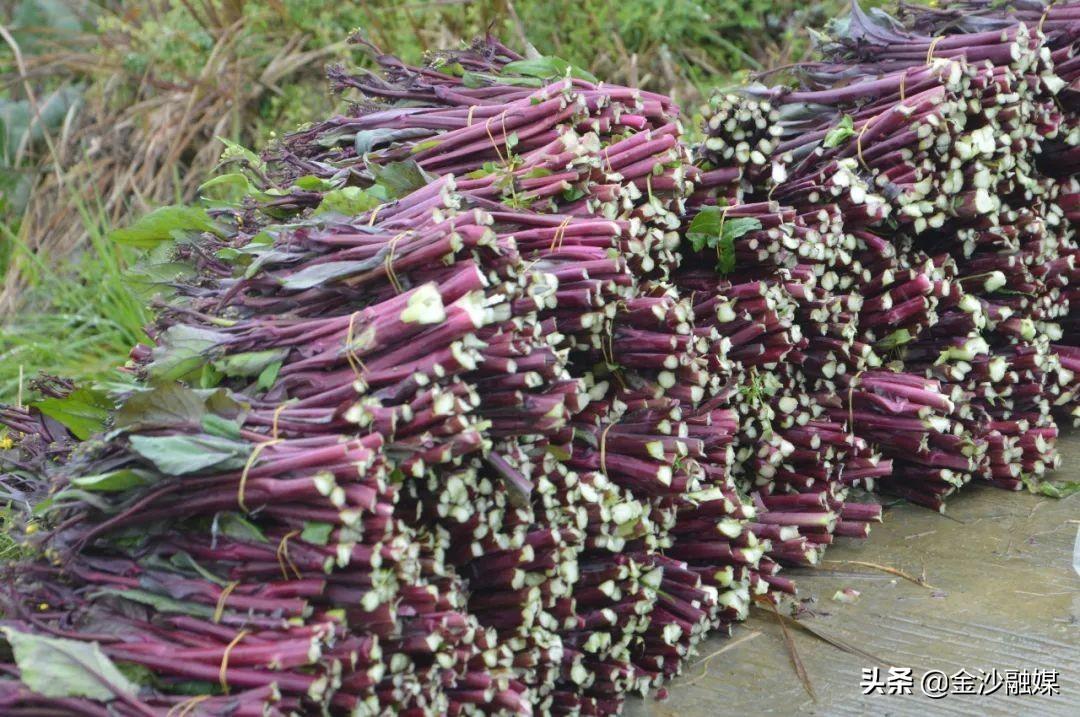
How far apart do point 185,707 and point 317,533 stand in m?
0.37

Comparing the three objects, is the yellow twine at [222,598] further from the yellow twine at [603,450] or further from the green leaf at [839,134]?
the green leaf at [839,134]

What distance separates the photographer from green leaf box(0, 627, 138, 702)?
1.91 meters

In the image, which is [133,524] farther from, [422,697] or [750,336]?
[750,336]

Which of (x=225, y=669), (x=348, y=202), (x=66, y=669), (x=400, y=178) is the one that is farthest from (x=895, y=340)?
(x=66, y=669)

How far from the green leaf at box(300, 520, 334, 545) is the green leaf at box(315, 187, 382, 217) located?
920mm

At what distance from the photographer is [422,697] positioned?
7.23 ft

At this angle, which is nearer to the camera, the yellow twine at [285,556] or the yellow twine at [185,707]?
the yellow twine at [185,707]

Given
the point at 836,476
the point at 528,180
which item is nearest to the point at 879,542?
the point at 836,476

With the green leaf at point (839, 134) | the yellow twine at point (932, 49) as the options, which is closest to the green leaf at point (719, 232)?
the green leaf at point (839, 134)

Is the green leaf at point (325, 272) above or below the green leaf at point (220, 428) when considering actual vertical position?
above

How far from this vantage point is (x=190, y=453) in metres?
2.06

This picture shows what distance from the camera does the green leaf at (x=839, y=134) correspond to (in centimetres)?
324

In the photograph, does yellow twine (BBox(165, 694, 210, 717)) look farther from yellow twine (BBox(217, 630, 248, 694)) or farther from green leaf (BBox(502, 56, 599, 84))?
green leaf (BBox(502, 56, 599, 84))

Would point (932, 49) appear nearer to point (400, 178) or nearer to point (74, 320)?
point (400, 178)
